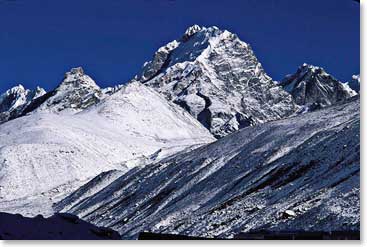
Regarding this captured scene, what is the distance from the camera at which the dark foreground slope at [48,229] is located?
13.6 m

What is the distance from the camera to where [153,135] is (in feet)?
430

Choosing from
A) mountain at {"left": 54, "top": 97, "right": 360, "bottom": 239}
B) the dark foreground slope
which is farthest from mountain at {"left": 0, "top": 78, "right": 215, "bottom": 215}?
the dark foreground slope

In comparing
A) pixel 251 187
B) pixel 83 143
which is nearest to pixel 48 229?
pixel 251 187

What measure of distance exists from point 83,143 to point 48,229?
89290 millimetres

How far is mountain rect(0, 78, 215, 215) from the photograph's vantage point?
277 ft

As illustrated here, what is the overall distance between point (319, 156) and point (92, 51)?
29195mm

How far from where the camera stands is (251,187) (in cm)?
4441

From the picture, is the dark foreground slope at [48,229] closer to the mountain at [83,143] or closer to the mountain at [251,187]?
the mountain at [251,187]

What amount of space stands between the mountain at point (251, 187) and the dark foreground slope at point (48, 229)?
230 inches

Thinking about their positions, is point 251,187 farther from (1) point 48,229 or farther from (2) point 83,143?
(2) point 83,143

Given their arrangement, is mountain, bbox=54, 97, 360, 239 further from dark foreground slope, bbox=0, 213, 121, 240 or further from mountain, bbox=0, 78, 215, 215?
mountain, bbox=0, 78, 215, 215

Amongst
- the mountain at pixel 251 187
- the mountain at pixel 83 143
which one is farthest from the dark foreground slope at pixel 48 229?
the mountain at pixel 83 143

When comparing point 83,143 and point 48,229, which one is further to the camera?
point 83,143

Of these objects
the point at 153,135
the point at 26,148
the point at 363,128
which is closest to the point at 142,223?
the point at 363,128
